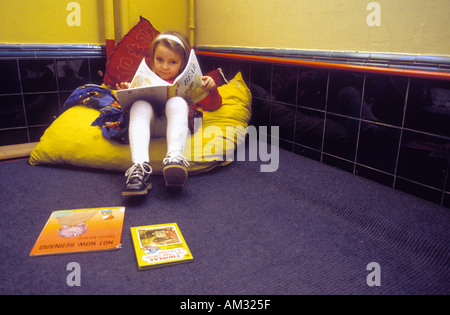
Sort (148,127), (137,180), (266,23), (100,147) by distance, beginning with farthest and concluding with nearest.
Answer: (266,23) → (100,147) → (148,127) → (137,180)

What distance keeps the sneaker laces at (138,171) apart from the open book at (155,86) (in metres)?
0.27

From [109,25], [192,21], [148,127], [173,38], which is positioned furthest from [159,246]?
[192,21]

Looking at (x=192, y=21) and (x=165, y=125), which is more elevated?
(x=192, y=21)

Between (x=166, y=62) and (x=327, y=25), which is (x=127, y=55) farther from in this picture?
(x=327, y=25)

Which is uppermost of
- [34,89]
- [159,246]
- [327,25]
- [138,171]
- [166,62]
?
[327,25]

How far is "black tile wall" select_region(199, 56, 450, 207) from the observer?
3.94ft

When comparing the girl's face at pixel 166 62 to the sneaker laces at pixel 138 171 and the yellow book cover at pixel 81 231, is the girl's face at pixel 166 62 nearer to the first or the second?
the sneaker laces at pixel 138 171

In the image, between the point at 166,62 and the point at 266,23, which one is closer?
the point at 166,62

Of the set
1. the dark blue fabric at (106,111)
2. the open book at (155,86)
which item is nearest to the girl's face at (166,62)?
the open book at (155,86)

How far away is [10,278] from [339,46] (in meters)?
1.37

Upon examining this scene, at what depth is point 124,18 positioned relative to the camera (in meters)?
2.02

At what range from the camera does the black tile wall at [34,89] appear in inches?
69.4

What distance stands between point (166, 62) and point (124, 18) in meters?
0.76

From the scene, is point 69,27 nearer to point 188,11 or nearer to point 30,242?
point 188,11
